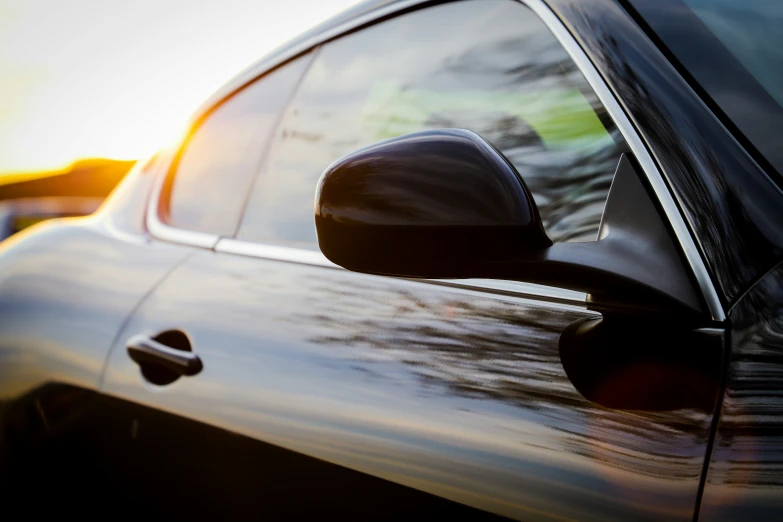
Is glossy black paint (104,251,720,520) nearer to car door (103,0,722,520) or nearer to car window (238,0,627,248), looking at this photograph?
car door (103,0,722,520)

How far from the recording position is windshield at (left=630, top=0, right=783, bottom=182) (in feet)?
3.17

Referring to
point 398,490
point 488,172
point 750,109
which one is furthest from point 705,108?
point 398,490

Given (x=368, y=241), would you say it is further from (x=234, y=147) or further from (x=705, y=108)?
(x=234, y=147)

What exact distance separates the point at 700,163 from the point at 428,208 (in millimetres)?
408

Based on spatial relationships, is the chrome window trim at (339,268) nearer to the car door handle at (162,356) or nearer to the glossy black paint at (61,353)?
the glossy black paint at (61,353)

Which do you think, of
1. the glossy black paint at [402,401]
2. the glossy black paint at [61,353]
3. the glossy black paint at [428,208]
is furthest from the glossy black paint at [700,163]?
the glossy black paint at [61,353]

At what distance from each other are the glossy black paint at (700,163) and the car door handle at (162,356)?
3.25 feet

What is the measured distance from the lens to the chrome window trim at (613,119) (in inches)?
34.7

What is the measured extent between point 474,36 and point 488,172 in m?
0.77

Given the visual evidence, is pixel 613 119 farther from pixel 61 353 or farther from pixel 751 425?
pixel 61 353

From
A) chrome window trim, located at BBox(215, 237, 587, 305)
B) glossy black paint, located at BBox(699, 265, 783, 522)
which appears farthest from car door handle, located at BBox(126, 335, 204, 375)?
glossy black paint, located at BBox(699, 265, 783, 522)

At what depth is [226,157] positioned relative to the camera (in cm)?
210

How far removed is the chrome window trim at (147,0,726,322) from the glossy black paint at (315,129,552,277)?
0.70 ft

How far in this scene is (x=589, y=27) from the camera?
112cm
